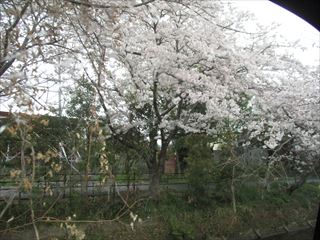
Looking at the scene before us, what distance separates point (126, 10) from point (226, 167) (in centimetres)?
1168

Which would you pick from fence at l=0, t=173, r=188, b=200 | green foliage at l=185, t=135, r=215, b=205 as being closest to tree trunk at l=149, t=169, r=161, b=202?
fence at l=0, t=173, r=188, b=200

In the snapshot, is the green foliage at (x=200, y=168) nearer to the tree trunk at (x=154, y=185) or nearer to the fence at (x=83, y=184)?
the fence at (x=83, y=184)

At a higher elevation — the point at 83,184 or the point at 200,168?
the point at 200,168

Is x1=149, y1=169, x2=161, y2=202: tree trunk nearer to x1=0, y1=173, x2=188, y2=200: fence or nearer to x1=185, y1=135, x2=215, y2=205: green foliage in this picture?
x1=0, y1=173, x2=188, y2=200: fence

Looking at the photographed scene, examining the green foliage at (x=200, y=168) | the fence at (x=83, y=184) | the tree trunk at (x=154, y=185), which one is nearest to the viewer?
the fence at (x=83, y=184)

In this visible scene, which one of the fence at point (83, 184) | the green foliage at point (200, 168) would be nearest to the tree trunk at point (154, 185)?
the fence at point (83, 184)

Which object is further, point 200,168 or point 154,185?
point 200,168

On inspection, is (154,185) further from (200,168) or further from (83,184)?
(83,184)

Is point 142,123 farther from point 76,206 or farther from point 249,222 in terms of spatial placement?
point 249,222

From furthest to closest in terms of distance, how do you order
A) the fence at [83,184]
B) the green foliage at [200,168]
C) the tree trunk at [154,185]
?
1. the green foliage at [200,168]
2. the tree trunk at [154,185]
3. the fence at [83,184]

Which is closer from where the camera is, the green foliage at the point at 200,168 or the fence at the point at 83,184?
the fence at the point at 83,184

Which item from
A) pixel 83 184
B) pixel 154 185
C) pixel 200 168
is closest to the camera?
pixel 83 184

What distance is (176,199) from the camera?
13.7 meters

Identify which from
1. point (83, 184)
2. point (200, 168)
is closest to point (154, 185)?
point (200, 168)
